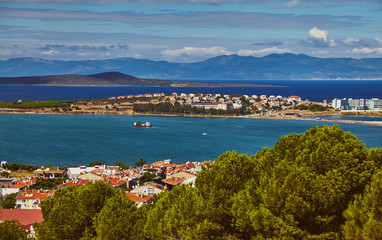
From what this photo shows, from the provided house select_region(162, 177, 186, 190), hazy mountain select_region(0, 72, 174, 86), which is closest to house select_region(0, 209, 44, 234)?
house select_region(162, 177, 186, 190)

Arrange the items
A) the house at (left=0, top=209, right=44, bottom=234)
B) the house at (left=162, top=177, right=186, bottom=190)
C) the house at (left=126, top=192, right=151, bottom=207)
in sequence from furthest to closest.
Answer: the house at (left=162, top=177, right=186, bottom=190) < the house at (left=126, top=192, right=151, bottom=207) < the house at (left=0, top=209, right=44, bottom=234)

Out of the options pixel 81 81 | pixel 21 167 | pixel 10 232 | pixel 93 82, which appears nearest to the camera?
pixel 10 232

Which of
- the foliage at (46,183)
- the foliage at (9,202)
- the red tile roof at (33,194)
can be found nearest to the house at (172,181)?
the foliage at (46,183)

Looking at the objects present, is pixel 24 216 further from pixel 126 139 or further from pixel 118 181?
pixel 126 139

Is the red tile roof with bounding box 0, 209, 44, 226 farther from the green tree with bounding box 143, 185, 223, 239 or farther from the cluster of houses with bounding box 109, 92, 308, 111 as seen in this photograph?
the cluster of houses with bounding box 109, 92, 308, 111

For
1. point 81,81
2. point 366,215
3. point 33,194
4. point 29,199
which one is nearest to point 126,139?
point 33,194

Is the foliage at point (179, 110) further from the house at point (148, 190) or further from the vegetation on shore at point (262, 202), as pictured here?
the vegetation on shore at point (262, 202)

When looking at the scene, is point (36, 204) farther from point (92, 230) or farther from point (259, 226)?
point (259, 226)
